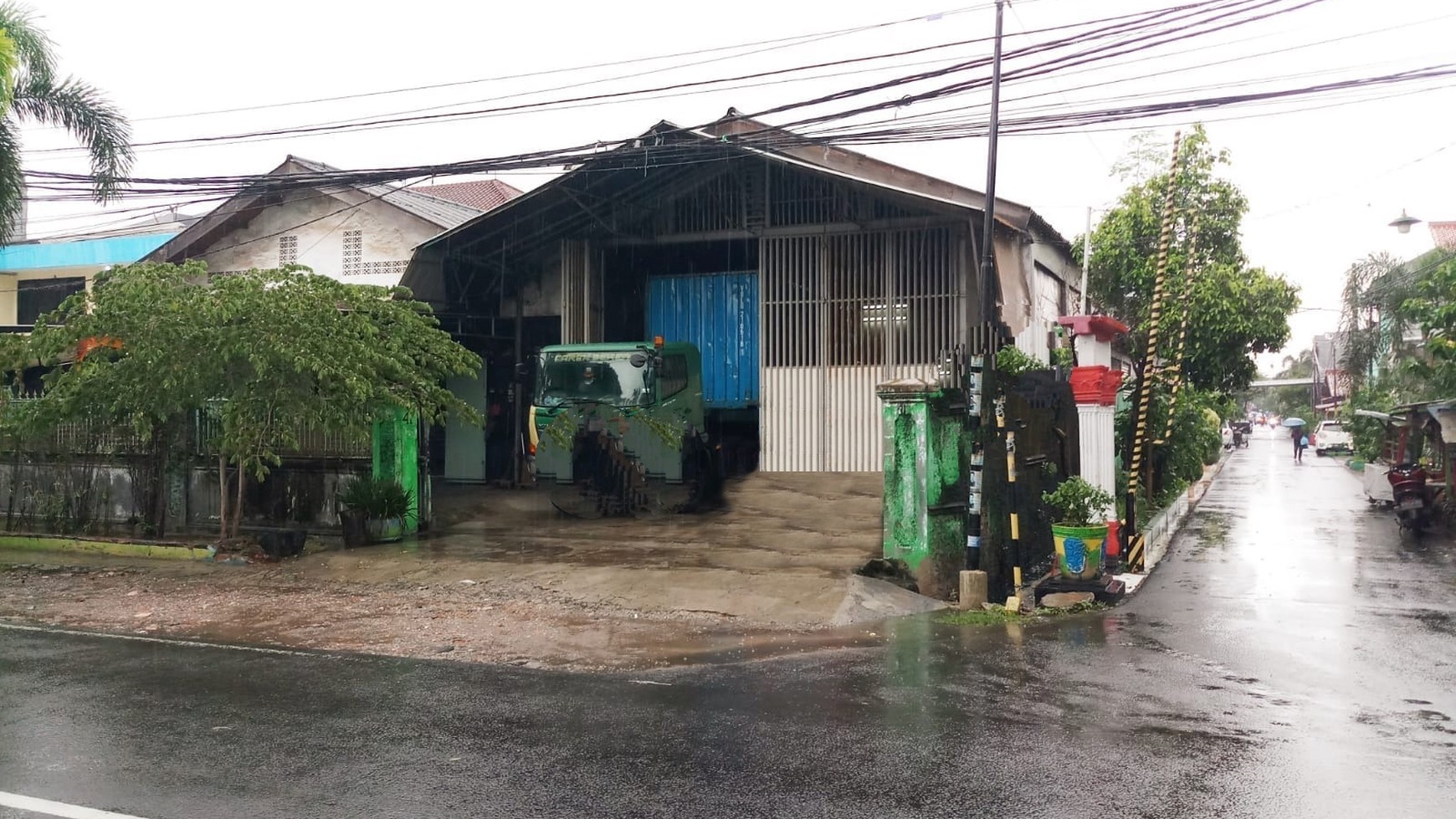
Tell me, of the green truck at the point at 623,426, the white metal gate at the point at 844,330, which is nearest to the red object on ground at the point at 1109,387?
the white metal gate at the point at 844,330

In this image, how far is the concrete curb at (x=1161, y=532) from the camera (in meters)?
12.6

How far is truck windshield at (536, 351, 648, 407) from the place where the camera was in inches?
585

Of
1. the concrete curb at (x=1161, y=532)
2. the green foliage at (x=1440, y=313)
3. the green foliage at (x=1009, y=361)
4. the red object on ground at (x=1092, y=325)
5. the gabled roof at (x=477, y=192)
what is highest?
the gabled roof at (x=477, y=192)

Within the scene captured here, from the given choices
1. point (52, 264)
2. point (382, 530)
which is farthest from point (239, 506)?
point (52, 264)

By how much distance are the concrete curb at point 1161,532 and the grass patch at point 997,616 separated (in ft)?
4.68

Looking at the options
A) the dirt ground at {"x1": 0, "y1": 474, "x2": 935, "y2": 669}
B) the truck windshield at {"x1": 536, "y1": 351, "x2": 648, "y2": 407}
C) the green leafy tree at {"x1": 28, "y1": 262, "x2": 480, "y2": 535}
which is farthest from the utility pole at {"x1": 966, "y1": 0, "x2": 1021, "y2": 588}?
the green leafy tree at {"x1": 28, "y1": 262, "x2": 480, "y2": 535}

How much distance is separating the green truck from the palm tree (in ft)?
25.7

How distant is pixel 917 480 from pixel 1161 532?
26.0ft

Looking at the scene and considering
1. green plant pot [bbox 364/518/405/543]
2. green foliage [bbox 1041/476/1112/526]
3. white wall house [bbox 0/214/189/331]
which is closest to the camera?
green foliage [bbox 1041/476/1112/526]

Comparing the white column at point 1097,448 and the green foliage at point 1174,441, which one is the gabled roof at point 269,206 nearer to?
the white column at point 1097,448

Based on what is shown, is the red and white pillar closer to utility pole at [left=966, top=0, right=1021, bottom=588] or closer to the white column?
the white column

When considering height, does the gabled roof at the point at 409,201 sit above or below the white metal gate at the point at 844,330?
above

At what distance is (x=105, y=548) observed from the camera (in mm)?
13836

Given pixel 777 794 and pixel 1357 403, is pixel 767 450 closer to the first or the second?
pixel 777 794
